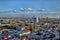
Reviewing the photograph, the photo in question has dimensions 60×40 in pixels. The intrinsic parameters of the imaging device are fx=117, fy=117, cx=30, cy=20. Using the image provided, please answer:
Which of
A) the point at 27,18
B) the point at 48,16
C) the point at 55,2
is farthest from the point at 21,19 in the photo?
the point at 55,2

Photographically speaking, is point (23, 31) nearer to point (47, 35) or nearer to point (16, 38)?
point (16, 38)

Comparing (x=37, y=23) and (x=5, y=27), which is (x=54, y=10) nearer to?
(x=37, y=23)

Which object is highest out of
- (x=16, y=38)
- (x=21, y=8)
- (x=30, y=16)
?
(x=21, y=8)

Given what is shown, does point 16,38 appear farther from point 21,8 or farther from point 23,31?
point 21,8

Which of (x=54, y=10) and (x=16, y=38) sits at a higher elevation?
(x=54, y=10)

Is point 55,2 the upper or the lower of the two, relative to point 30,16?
upper

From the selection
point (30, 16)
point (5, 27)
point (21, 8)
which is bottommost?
point (5, 27)

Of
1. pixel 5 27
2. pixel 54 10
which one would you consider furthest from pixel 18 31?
pixel 54 10

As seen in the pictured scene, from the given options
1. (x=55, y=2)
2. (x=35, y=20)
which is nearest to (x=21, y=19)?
(x=35, y=20)
